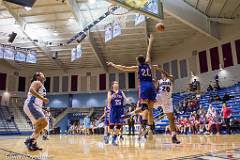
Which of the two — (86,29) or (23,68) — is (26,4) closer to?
(86,29)

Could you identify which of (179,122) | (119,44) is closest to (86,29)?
(119,44)

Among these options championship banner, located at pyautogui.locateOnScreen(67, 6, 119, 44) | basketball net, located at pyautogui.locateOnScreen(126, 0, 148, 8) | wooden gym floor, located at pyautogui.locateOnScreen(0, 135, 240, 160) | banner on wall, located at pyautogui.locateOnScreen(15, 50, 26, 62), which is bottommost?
wooden gym floor, located at pyautogui.locateOnScreen(0, 135, 240, 160)

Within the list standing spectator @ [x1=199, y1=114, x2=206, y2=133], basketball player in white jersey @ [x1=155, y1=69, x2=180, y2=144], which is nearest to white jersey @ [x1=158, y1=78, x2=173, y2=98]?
basketball player in white jersey @ [x1=155, y1=69, x2=180, y2=144]

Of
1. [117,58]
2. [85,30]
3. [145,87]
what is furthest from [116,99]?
[117,58]

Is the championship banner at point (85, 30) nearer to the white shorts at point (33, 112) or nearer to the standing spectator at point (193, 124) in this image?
the standing spectator at point (193, 124)

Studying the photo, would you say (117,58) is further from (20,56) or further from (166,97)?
(166,97)

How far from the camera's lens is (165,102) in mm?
5500

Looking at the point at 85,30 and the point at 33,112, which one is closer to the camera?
the point at 33,112

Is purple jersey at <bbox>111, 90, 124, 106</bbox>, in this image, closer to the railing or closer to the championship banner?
the championship banner

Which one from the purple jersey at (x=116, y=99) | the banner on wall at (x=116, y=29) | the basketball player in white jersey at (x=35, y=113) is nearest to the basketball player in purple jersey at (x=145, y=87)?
the purple jersey at (x=116, y=99)

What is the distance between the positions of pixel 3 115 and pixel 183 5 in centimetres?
1949

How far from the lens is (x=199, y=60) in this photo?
22266 mm

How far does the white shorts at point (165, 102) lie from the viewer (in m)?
5.45

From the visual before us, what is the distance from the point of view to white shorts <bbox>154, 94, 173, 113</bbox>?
545 cm
